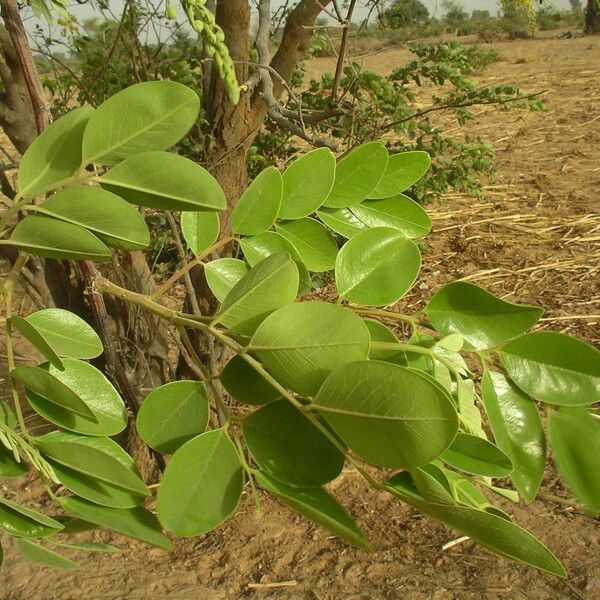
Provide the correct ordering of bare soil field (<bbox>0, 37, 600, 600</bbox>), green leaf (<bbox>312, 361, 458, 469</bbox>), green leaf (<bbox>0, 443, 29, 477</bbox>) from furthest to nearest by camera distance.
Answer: bare soil field (<bbox>0, 37, 600, 600</bbox>) < green leaf (<bbox>0, 443, 29, 477</bbox>) < green leaf (<bbox>312, 361, 458, 469</bbox>)

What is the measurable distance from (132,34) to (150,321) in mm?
749

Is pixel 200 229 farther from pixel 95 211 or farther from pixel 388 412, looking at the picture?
pixel 388 412

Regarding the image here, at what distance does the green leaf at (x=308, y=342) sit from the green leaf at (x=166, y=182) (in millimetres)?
71

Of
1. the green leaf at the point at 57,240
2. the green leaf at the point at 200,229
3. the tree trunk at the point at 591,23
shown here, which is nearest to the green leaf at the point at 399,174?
the green leaf at the point at 200,229

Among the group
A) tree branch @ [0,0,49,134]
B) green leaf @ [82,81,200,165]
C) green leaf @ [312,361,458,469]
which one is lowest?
green leaf @ [312,361,458,469]

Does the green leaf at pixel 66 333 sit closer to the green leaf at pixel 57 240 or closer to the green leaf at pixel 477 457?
the green leaf at pixel 57 240

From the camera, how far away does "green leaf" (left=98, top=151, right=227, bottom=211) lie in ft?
1.15

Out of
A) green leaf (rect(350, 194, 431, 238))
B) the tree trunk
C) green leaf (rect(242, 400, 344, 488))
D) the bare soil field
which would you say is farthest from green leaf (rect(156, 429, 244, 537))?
the tree trunk

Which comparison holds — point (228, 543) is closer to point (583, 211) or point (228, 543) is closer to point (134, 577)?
point (134, 577)

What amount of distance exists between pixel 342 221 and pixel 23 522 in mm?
271

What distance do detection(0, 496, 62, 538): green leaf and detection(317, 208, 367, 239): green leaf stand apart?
25 centimetres

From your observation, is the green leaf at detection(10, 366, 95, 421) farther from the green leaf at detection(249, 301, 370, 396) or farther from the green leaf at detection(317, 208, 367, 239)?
the green leaf at detection(317, 208, 367, 239)

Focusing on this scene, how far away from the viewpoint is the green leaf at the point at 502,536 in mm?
284

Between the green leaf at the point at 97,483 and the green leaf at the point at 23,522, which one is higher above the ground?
the green leaf at the point at 97,483
